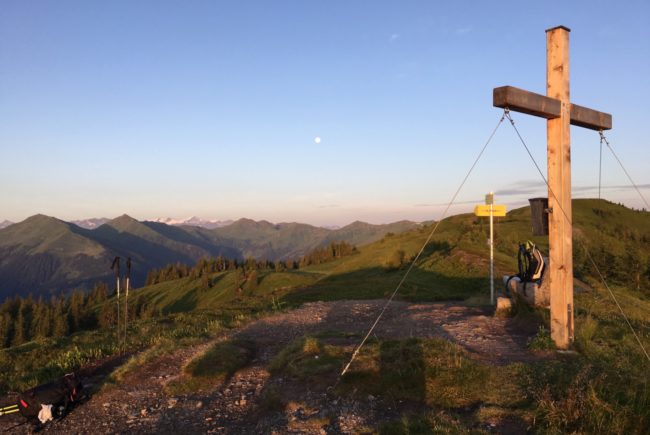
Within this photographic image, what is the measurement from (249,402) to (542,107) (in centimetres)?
798

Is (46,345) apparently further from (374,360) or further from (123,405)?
(374,360)

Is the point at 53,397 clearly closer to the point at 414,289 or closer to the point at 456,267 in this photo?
the point at 414,289

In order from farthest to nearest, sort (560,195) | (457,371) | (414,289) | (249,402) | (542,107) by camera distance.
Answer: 1. (414,289)
2. (560,195)
3. (542,107)
4. (249,402)
5. (457,371)

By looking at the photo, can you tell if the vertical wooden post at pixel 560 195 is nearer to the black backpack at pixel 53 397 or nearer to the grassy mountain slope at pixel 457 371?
the grassy mountain slope at pixel 457 371

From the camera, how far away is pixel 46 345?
→ 15508mm

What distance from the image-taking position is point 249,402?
859cm

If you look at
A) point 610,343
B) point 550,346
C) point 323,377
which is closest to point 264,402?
point 323,377

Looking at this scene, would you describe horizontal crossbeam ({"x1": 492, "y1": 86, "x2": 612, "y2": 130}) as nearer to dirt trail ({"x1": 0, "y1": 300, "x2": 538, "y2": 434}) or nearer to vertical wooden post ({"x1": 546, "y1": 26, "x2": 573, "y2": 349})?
vertical wooden post ({"x1": 546, "y1": 26, "x2": 573, "y2": 349})

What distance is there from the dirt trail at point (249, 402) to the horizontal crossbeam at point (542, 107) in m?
4.82

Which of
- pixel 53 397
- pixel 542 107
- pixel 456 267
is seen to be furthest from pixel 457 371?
pixel 456 267

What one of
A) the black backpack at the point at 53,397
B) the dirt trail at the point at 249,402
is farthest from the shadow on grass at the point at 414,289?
the black backpack at the point at 53,397

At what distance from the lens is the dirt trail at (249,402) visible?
7207mm

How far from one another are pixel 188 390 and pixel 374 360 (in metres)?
3.76

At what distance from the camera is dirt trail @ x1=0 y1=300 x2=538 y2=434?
7207 millimetres
